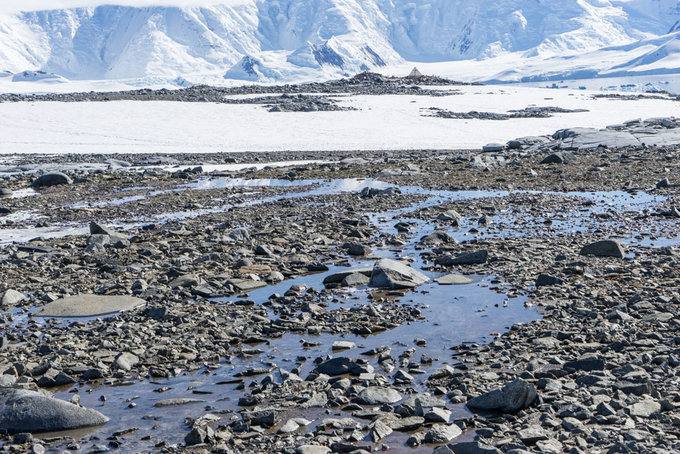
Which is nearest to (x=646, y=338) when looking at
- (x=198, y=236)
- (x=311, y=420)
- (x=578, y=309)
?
(x=578, y=309)

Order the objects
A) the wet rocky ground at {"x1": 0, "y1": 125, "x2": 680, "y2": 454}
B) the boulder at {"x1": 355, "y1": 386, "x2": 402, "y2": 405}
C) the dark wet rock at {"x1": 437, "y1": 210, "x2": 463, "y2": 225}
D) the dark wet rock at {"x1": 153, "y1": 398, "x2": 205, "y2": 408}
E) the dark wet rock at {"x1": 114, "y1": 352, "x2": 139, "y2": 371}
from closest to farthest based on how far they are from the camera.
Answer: the wet rocky ground at {"x1": 0, "y1": 125, "x2": 680, "y2": 454}
the boulder at {"x1": 355, "y1": 386, "x2": 402, "y2": 405}
the dark wet rock at {"x1": 153, "y1": 398, "x2": 205, "y2": 408}
the dark wet rock at {"x1": 114, "y1": 352, "x2": 139, "y2": 371}
the dark wet rock at {"x1": 437, "y1": 210, "x2": 463, "y2": 225}

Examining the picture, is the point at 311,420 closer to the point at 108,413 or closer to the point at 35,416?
the point at 108,413

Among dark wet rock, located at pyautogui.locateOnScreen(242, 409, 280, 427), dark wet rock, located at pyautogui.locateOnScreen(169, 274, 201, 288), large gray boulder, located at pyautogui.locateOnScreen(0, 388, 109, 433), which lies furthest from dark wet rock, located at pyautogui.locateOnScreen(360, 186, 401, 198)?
large gray boulder, located at pyautogui.locateOnScreen(0, 388, 109, 433)

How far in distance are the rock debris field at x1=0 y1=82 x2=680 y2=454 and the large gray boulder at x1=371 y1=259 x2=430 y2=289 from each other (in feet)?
0.15

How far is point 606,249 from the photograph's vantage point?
1588cm

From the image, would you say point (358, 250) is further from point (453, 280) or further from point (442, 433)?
point (442, 433)

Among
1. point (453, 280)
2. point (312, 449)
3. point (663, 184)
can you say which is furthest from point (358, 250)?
point (663, 184)

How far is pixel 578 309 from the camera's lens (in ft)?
39.5

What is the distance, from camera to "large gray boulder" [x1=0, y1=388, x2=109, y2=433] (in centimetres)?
855

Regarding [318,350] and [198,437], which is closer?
[198,437]

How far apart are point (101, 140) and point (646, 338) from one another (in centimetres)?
4617

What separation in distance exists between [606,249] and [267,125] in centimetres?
4190

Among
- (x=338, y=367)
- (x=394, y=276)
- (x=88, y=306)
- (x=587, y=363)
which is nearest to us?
(x=587, y=363)

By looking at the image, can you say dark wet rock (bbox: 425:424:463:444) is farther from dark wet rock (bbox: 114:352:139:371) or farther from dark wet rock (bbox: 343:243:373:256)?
dark wet rock (bbox: 343:243:373:256)
